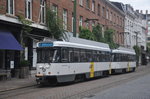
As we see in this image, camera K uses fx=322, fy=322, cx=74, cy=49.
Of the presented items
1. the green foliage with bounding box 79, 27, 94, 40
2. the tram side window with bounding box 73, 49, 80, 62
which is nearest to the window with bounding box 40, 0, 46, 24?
the green foliage with bounding box 79, 27, 94, 40

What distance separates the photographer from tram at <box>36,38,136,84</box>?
19.1 meters

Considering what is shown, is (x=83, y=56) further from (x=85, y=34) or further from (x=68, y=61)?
(x=85, y=34)

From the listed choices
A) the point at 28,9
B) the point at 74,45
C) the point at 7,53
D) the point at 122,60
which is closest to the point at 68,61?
the point at 74,45

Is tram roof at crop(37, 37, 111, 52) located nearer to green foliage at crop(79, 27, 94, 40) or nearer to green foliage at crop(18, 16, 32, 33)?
green foliage at crop(18, 16, 32, 33)

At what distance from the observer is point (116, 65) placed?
1334 inches

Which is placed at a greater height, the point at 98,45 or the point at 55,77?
the point at 98,45

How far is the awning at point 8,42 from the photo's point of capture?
21655 millimetres

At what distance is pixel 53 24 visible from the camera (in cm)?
2856

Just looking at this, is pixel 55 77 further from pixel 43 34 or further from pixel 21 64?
pixel 43 34

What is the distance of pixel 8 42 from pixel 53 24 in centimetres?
687

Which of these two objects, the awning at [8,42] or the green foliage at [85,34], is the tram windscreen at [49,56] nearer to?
the awning at [8,42]

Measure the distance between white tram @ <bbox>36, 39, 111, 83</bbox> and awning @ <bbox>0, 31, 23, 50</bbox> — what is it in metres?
3.07

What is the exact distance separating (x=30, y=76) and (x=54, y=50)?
727 centimetres

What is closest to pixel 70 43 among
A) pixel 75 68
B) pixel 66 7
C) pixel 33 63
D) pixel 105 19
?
pixel 75 68
